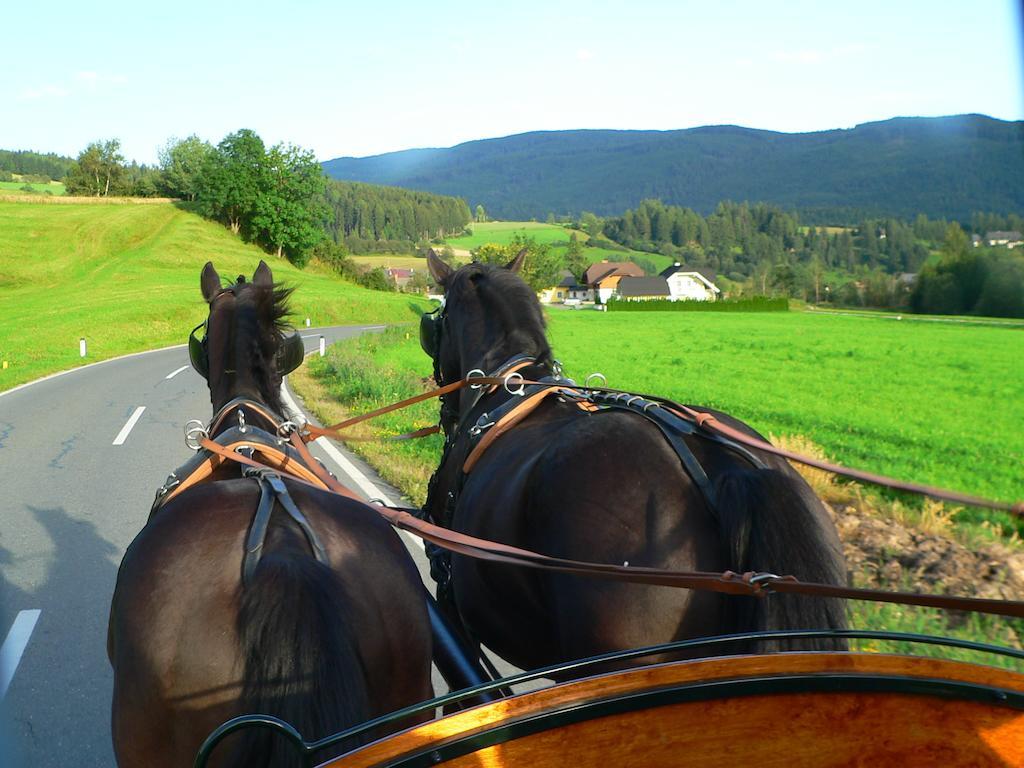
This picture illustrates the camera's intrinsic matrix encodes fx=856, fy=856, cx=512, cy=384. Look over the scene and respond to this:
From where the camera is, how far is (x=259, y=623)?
2.16 m

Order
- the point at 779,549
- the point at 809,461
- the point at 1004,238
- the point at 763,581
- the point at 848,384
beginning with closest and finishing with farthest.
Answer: the point at 763,581
the point at 779,549
the point at 809,461
the point at 1004,238
the point at 848,384

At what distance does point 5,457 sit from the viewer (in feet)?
36.9

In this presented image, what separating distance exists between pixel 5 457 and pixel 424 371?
1062 centimetres

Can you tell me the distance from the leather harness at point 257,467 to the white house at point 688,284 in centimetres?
11120

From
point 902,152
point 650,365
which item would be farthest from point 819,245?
point 650,365

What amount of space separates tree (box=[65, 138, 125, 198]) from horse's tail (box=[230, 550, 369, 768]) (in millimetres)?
96740

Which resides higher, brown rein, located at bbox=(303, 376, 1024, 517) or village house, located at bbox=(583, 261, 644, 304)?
brown rein, located at bbox=(303, 376, 1024, 517)

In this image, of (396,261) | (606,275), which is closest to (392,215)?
(606,275)

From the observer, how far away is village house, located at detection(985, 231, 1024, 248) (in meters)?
21.1

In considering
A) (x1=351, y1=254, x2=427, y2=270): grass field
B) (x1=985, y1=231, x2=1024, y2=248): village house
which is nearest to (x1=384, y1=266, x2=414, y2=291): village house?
(x1=351, y1=254, x2=427, y2=270): grass field

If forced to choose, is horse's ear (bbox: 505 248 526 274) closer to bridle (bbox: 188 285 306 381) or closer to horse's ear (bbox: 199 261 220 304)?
bridle (bbox: 188 285 306 381)

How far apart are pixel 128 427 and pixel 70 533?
620 cm

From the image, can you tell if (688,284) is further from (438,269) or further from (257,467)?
(257,467)

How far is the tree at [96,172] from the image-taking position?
89188 millimetres
